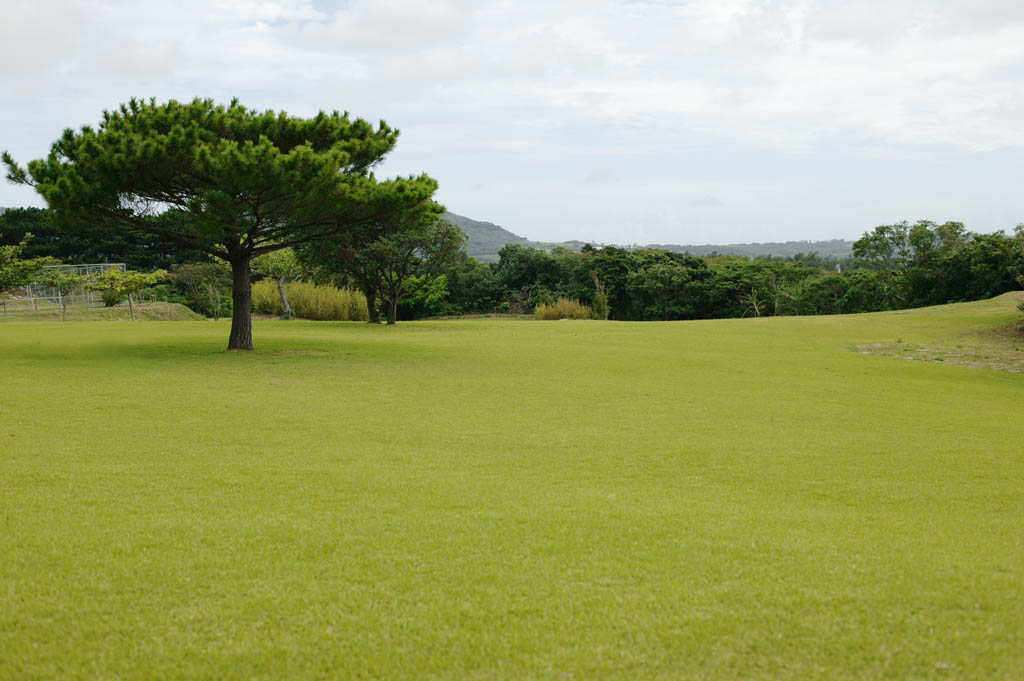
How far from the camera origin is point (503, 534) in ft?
14.1

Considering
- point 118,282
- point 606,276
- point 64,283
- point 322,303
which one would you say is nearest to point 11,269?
point 118,282

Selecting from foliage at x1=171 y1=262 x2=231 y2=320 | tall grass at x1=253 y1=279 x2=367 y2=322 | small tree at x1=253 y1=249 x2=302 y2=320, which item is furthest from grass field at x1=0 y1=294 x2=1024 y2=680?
foliage at x1=171 y1=262 x2=231 y2=320

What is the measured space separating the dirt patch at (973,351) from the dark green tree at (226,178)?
11.8 meters

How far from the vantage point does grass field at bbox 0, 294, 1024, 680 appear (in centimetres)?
297

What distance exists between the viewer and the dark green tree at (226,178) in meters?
12.8

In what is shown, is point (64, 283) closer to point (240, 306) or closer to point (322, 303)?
point (322, 303)

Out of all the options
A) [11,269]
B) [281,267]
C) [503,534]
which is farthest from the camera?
[281,267]

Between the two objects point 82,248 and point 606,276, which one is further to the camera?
point 82,248

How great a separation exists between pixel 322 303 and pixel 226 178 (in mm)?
20070

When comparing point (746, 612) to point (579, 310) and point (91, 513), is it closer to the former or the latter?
point (91, 513)

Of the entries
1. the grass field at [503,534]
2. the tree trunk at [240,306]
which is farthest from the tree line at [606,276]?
the grass field at [503,534]

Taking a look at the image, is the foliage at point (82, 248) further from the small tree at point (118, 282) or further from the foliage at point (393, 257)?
the foliage at point (393, 257)

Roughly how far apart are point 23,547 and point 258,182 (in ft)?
32.4

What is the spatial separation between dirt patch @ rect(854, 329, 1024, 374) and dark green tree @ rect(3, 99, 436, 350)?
38.7ft
